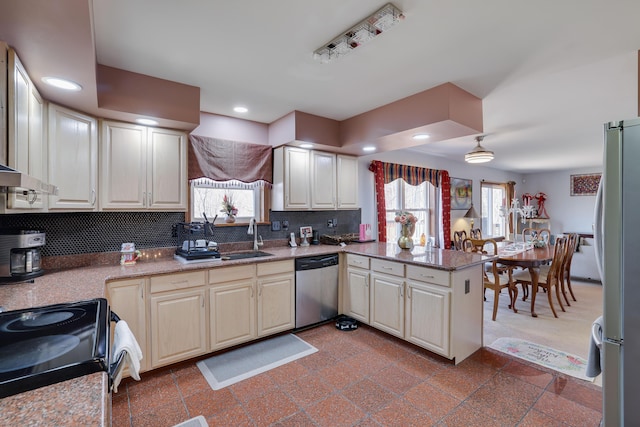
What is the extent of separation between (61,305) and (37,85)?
4.57ft

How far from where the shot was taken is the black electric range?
0.87 meters

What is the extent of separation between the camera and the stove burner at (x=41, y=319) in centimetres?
125

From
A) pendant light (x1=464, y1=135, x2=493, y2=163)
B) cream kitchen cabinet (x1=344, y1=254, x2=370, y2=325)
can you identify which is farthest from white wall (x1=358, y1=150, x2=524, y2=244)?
cream kitchen cabinet (x1=344, y1=254, x2=370, y2=325)

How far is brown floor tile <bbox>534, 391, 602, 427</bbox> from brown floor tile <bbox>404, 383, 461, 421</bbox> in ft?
1.85

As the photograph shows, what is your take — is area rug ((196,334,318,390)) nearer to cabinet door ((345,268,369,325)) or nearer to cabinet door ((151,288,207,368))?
cabinet door ((151,288,207,368))

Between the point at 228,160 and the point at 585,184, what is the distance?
8.62 meters

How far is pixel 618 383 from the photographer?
129 cm

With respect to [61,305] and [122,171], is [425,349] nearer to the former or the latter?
[61,305]

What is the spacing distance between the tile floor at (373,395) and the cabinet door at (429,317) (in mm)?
164

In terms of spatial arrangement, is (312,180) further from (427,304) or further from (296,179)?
(427,304)

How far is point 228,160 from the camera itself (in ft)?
10.8

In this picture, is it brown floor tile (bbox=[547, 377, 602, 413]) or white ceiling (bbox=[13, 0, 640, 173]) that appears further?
brown floor tile (bbox=[547, 377, 602, 413])

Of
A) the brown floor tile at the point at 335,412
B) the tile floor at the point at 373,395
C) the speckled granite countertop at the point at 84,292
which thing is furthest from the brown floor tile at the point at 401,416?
the speckled granite countertop at the point at 84,292

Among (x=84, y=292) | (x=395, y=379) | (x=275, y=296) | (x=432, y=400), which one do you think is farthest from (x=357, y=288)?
(x=84, y=292)
